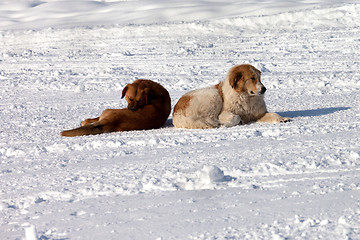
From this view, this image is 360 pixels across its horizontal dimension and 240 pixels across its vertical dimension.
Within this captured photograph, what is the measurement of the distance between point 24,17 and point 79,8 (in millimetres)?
2673

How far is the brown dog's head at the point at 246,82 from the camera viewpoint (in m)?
7.89

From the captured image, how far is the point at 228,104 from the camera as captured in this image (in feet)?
26.3

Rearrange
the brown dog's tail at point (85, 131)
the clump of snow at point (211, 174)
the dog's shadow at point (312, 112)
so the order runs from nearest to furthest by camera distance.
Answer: the clump of snow at point (211, 174) → the brown dog's tail at point (85, 131) → the dog's shadow at point (312, 112)

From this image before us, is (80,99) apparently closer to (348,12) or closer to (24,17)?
(348,12)

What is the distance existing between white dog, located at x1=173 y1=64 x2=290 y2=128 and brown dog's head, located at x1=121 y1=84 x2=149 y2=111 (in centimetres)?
50

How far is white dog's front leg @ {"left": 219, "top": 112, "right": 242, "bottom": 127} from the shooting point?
787 centimetres

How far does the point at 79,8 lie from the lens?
94.3 feet

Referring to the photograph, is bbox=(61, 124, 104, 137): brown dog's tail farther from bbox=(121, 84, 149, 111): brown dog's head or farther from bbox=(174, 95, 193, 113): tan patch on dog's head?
bbox=(174, 95, 193, 113): tan patch on dog's head

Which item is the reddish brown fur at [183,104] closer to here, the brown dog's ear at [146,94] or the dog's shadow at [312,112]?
the brown dog's ear at [146,94]

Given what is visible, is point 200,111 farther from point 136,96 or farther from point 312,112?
point 312,112

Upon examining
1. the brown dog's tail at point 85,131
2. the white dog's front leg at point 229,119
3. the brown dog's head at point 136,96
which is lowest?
the white dog's front leg at point 229,119

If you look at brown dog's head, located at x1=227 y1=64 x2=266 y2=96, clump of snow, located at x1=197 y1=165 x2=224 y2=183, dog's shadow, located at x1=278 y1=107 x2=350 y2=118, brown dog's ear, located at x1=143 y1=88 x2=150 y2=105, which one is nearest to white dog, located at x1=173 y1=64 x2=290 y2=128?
brown dog's head, located at x1=227 y1=64 x2=266 y2=96

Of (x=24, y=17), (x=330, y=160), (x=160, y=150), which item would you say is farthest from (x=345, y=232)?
(x=24, y=17)

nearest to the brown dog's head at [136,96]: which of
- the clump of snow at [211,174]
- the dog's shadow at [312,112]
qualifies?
the dog's shadow at [312,112]
